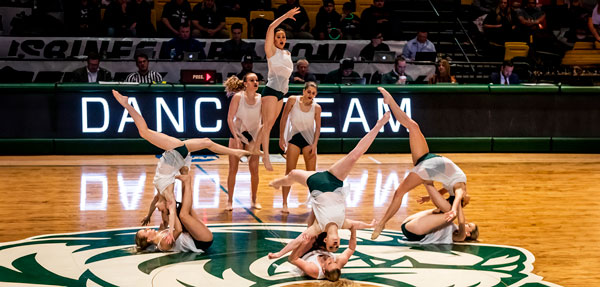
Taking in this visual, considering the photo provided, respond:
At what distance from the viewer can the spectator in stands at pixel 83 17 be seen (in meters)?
18.3

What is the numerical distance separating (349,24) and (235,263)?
12.5m

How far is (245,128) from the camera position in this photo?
34.5 ft

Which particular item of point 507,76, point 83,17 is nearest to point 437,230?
point 507,76

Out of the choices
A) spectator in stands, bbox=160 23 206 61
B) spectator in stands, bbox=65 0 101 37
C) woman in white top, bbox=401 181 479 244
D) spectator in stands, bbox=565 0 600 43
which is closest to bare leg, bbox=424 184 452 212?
woman in white top, bbox=401 181 479 244

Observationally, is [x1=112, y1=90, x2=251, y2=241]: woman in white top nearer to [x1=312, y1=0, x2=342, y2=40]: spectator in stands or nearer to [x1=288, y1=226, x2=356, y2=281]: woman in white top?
[x1=288, y1=226, x2=356, y2=281]: woman in white top

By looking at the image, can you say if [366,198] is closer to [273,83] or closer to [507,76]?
[273,83]

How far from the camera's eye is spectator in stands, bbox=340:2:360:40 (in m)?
19.2

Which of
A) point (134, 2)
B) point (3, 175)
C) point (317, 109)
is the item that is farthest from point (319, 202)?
point (134, 2)

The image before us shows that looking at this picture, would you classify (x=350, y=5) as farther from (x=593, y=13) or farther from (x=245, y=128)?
(x=245, y=128)

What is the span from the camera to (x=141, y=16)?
61.1 feet

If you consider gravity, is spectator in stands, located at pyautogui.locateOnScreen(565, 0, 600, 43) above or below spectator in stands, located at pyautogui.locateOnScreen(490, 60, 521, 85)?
above

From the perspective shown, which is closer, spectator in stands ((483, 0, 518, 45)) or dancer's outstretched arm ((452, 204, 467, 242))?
dancer's outstretched arm ((452, 204, 467, 242))

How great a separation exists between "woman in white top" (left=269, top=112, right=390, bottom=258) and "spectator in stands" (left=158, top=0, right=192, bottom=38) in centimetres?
1151

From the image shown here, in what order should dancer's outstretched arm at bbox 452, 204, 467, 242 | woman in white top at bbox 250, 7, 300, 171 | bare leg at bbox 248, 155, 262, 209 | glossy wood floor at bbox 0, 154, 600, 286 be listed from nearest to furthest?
dancer's outstretched arm at bbox 452, 204, 467, 242, glossy wood floor at bbox 0, 154, 600, 286, woman in white top at bbox 250, 7, 300, 171, bare leg at bbox 248, 155, 262, 209
